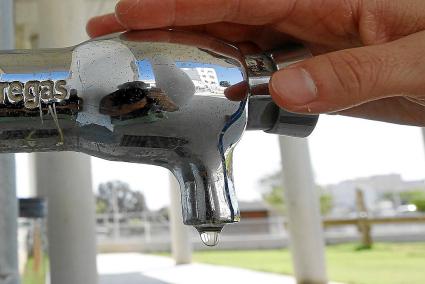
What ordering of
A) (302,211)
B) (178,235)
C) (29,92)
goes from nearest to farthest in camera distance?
(29,92), (302,211), (178,235)

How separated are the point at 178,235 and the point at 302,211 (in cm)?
197

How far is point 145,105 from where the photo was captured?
0.73ft

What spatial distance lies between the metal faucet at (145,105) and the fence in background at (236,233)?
5.10 m

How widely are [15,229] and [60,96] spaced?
14cm

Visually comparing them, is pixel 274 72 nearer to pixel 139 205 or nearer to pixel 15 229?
pixel 15 229

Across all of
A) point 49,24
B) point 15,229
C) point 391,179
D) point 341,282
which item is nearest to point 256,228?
point 391,179

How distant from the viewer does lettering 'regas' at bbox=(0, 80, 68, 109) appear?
0.70 ft

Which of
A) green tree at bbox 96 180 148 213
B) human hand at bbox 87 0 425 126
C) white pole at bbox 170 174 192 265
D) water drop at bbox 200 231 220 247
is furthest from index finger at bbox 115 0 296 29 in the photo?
green tree at bbox 96 180 148 213

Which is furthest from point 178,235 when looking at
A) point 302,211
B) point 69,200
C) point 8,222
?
point 8,222

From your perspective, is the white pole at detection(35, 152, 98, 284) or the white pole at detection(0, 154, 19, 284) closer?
the white pole at detection(0, 154, 19, 284)

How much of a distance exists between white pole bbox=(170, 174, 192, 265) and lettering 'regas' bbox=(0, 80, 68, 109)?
392cm

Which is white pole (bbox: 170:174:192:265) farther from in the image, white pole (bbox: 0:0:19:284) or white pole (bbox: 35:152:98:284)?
white pole (bbox: 0:0:19:284)

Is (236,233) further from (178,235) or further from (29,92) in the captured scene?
(29,92)

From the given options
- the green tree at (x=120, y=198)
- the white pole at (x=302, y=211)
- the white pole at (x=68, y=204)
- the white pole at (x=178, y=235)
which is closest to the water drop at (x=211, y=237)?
the white pole at (x=68, y=204)
